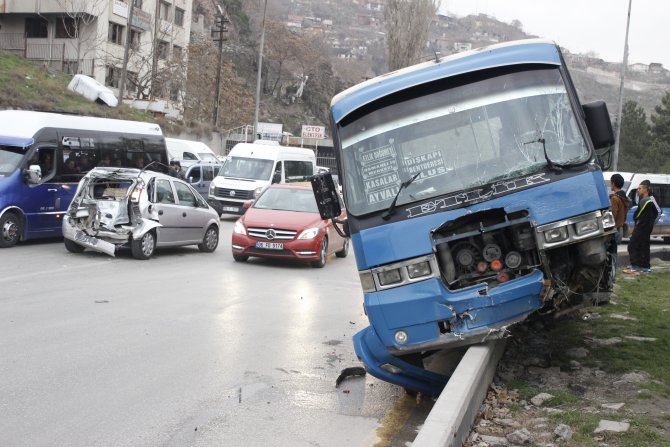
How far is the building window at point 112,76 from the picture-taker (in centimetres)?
5697

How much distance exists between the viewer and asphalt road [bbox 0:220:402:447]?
5.90 metres

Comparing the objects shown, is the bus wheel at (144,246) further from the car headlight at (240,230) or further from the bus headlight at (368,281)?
the bus headlight at (368,281)

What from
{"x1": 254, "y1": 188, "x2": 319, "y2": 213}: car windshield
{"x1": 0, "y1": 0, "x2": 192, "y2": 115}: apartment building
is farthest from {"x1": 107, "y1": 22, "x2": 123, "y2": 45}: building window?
{"x1": 254, "y1": 188, "x2": 319, "y2": 213}: car windshield

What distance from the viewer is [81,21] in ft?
173

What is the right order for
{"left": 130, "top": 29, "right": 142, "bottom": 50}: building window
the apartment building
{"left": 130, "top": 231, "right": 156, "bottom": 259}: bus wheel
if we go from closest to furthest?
{"left": 130, "top": 231, "right": 156, "bottom": 259}: bus wheel
the apartment building
{"left": 130, "top": 29, "right": 142, "bottom": 50}: building window

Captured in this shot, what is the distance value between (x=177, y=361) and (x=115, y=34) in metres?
53.6

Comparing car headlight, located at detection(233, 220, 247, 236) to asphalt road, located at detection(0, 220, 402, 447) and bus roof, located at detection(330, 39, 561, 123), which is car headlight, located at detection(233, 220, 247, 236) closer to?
asphalt road, located at detection(0, 220, 402, 447)

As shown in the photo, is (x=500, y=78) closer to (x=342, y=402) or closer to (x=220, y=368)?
(x=342, y=402)

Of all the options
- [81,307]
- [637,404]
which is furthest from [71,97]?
[637,404]

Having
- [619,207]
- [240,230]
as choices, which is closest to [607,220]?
[619,207]

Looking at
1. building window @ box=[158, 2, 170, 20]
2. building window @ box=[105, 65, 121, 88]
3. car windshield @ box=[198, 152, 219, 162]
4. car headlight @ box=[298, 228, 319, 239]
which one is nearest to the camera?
car headlight @ box=[298, 228, 319, 239]

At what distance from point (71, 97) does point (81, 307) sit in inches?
1196

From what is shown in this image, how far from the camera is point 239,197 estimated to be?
2730 centimetres

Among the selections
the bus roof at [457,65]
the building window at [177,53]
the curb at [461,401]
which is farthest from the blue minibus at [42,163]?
the building window at [177,53]
